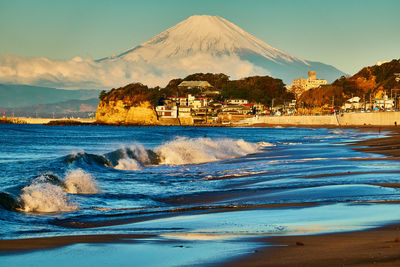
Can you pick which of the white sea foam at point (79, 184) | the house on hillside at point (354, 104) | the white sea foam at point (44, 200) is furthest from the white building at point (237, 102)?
the white sea foam at point (44, 200)

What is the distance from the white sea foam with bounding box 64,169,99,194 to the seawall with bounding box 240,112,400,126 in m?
69.6

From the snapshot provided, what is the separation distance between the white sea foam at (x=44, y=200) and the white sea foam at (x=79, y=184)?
1.73 m

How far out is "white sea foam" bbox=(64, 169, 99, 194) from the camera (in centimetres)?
1386

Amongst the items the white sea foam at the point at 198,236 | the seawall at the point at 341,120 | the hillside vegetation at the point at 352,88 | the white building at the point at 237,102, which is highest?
the hillside vegetation at the point at 352,88

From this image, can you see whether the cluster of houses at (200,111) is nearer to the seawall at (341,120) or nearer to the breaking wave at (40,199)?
the seawall at (341,120)

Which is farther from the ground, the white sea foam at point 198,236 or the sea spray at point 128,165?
the white sea foam at point 198,236

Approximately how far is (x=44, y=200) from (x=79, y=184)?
10.4 ft

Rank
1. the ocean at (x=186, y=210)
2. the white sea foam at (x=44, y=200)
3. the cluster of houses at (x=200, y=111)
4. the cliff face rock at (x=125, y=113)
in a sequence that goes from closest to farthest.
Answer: the ocean at (x=186, y=210)
the white sea foam at (x=44, y=200)
the cluster of houses at (x=200, y=111)
the cliff face rock at (x=125, y=113)

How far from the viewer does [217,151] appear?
32.1 metres

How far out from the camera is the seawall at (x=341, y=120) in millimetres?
84238

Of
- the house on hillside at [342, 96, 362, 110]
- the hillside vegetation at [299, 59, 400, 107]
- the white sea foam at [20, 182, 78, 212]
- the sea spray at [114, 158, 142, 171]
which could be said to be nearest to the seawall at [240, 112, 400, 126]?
the house on hillside at [342, 96, 362, 110]

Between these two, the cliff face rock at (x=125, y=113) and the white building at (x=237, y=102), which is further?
the white building at (x=237, y=102)

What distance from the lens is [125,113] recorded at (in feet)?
610

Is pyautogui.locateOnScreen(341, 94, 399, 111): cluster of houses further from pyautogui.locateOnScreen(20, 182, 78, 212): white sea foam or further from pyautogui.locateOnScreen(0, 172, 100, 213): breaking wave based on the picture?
pyautogui.locateOnScreen(20, 182, 78, 212): white sea foam
